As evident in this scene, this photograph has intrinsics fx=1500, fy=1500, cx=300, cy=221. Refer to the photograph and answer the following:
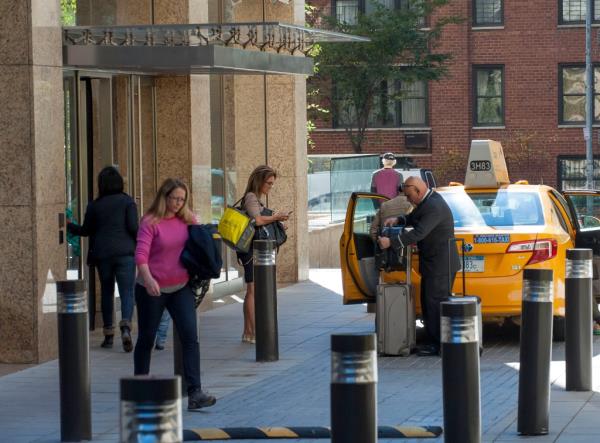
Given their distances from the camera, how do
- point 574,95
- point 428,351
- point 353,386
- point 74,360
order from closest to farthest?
point 353,386 < point 74,360 < point 428,351 < point 574,95

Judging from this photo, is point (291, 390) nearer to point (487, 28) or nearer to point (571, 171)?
point (487, 28)

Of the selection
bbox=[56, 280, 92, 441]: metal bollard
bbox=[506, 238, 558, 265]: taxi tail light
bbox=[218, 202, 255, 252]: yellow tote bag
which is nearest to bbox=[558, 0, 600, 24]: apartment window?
bbox=[506, 238, 558, 265]: taxi tail light

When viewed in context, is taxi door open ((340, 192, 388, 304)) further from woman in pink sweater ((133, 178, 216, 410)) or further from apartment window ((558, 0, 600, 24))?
apartment window ((558, 0, 600, 24))

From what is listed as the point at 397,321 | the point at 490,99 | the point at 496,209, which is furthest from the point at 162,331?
the point at 490,99

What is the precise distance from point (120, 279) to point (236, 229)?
3.99 feet

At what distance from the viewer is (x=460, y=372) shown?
319 inches

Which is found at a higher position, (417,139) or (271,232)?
(417,139)

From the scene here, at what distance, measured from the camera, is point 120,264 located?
44.8 feet

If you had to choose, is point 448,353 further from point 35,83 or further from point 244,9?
point 244,9

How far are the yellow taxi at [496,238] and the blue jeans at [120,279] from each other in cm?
206

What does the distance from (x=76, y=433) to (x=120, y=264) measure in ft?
15.5

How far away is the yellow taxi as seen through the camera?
13.7 m

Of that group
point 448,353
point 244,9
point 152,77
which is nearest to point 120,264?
point 152,77

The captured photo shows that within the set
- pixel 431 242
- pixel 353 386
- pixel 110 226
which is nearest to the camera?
pixel 353 386
